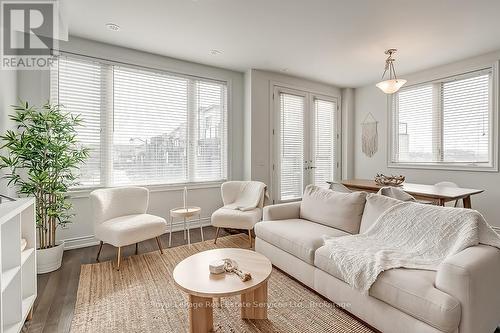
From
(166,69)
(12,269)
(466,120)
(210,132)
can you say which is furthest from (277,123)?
(12,269)

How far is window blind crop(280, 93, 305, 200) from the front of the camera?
16.3 feet

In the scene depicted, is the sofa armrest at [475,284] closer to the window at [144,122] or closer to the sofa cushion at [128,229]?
the sofa cushion at [128,229]

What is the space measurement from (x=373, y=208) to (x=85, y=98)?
3.78m

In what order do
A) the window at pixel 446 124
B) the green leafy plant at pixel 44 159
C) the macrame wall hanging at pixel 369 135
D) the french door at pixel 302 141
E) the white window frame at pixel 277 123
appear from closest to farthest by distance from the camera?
the green leafy plant at pixel 44 159 < the window at pixel 446 124 < the white window frame at pixel 277 123 < the french door at pixel 302 141 < the macrame wall hanging at pixel 369 135

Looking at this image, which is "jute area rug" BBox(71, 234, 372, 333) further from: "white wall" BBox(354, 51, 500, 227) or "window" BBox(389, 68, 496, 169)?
"window" BBox(389, 68, 496, 169)

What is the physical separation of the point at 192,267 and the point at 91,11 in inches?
112

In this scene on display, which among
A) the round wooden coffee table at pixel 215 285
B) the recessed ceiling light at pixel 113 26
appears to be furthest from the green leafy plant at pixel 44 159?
the round wooden coffee table at pixel 215 285

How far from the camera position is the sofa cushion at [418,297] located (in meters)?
1.36

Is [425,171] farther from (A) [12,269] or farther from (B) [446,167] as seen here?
Answer: (A) [12,269]

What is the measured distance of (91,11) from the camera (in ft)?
8.84

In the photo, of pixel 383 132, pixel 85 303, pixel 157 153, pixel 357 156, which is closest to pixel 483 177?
pixel 383 132

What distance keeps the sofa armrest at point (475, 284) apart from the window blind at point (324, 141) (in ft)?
13.0

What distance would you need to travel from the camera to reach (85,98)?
3.39 metres

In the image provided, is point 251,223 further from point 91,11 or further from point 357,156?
point 357,156
